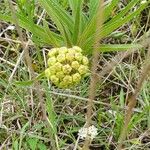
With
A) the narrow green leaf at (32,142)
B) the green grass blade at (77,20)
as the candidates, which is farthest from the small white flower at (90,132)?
the green grass blade at (77,20)

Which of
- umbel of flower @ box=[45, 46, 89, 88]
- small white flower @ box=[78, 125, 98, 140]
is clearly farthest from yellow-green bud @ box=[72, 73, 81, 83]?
small white flower @ box=[78, 125, 98, 140]

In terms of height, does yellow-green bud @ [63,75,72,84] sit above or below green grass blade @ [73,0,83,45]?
below

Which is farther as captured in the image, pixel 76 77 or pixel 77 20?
pixel 77 20

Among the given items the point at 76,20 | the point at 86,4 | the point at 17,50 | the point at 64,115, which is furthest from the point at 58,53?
the point at 86,4

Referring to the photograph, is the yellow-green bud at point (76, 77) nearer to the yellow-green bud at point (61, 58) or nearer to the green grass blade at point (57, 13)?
the yellow-green bud at point (61, 58)

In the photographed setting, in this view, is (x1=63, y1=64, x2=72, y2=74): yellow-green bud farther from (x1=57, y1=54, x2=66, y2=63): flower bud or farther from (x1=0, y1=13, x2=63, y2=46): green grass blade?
(x1=0, y1=13, x2=63, y2=46): green grass blade

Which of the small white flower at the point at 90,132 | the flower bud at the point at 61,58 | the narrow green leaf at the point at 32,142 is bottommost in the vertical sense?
the narrow green leaf at the point at 32,142

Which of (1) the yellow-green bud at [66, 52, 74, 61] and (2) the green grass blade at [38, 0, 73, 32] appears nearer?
(1) the yellow-green bud at [66, 52, 74, 61]

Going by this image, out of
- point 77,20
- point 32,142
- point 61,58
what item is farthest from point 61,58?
point 32,142

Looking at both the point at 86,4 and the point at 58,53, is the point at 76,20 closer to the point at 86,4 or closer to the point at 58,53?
the point at 58,53

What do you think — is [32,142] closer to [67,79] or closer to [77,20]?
[67,79]
